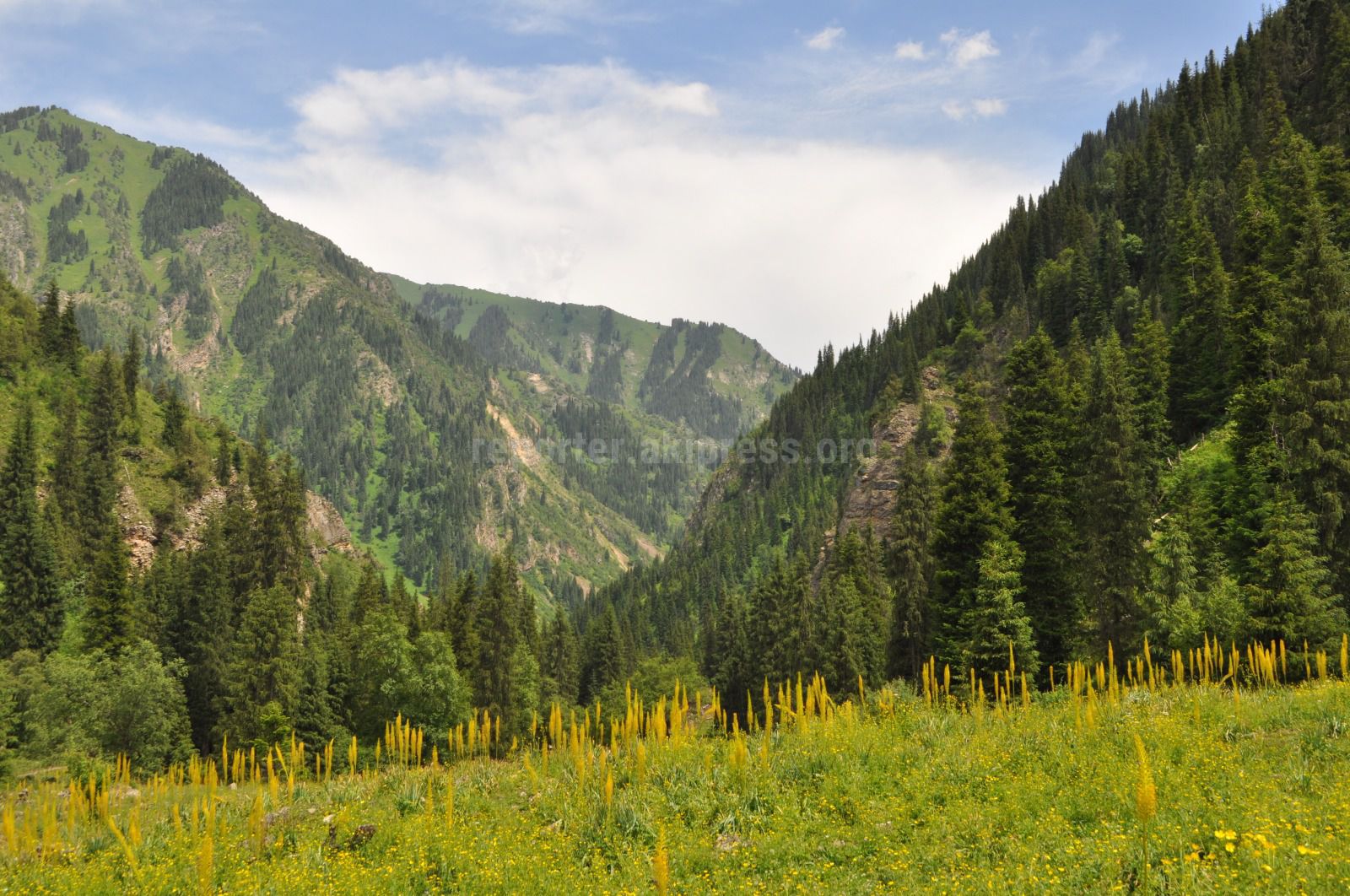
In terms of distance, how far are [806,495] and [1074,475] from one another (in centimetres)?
14865

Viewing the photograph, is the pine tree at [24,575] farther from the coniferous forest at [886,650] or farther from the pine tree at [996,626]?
the pine tree at [996,626]

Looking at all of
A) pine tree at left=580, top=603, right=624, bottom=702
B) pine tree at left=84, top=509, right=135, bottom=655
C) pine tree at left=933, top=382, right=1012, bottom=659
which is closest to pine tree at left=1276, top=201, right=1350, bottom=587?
pine tree at left=933, top=382, right=1012, bottom=659

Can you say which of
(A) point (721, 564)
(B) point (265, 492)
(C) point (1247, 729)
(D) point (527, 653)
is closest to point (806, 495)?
(A) point (721, 564)

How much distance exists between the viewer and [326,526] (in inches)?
7303

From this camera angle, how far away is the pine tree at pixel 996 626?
30.1 meters

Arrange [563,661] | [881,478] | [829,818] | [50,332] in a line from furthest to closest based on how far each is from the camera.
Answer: [881,478] < [50,332] < [563,661] < [829,818]

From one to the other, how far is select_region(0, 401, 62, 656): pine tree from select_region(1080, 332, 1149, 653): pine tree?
8327 centimetres

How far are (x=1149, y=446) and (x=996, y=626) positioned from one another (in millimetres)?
20480

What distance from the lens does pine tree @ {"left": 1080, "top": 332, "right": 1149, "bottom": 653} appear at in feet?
114

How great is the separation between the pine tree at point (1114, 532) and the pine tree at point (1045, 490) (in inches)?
36.0

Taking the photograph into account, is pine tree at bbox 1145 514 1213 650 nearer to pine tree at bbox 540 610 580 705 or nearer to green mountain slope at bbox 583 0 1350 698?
green mountain slope at bbox 583 0 1350 698

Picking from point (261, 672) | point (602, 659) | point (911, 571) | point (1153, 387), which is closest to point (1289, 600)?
point (911, 571)

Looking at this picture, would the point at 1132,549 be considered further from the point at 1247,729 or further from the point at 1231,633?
the point at 1247,729

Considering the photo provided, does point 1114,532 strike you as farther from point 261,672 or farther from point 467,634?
point 261,672
